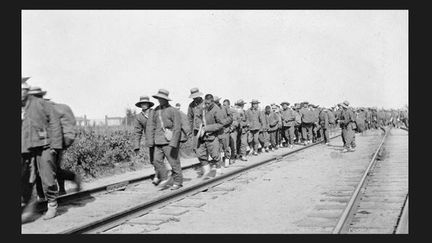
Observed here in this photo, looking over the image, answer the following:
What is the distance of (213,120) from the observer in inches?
426

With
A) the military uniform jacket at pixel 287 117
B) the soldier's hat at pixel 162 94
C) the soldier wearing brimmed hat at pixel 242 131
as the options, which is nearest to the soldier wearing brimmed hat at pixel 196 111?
the soldier's hat at pixel 162 94

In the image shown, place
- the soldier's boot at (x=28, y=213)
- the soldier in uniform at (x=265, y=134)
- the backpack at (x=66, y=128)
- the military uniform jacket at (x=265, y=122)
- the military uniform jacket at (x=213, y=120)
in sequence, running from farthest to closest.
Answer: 1. the soldier in uniform at (x=265, y=134)
2. the military uniform jacket at (x=265, y=122)
3. the military uniform jacket at (x=213, y=120)
4. the backpack at (x=66, y=128)
5. the soldier's boot at (x=28, y=213)

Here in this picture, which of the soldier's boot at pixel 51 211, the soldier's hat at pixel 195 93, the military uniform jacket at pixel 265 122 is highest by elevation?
the soldier's hat at pixel 195 93

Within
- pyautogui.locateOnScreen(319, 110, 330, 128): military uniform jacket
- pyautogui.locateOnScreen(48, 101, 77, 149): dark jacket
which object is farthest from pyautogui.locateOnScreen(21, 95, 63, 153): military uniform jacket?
pyautogui.locateOnScreen(319, 110, 330, 128): military uniform jacket

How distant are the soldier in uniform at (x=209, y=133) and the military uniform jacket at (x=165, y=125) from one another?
1.53m

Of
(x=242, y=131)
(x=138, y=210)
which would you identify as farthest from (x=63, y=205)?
(x=242, y=131)

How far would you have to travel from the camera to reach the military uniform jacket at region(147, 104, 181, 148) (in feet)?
29.7

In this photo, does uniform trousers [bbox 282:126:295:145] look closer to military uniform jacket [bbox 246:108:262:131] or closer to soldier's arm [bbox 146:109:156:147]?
military uniform jacket [bbox 246:108:262:131]

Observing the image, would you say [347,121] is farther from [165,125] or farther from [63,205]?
[63,205]

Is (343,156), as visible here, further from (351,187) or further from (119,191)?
(119,191)

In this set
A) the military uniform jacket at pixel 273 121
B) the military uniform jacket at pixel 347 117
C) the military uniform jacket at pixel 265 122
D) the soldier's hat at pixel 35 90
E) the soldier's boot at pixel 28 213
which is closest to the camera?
the soldier's boot at pixel 28 213

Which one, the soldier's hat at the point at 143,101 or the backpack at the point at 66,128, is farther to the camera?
the soldier's hat at the point at 143,101

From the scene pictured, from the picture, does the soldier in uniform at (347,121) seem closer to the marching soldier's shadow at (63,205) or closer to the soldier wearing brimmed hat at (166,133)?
the soldier wearing brimmed hat at (166,133)

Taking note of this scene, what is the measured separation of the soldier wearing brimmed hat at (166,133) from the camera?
357 inches
